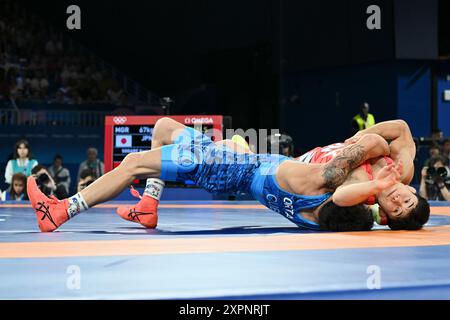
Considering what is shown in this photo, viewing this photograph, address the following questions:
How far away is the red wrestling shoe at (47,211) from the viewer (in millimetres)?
4215

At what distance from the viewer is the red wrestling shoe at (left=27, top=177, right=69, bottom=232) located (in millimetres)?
4215

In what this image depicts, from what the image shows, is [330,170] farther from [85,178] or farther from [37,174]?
[85,178]

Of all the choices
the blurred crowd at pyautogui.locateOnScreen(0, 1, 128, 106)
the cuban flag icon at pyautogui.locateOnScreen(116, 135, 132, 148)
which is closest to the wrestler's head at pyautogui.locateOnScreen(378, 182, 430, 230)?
the cuban flag icon at pyautogui.locateOnScreen(116, 135, 132, 148)

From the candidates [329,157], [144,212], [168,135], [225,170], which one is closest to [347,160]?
[329,157]

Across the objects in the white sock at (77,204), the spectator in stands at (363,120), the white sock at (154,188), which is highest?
the spectator in stands at (363,120)

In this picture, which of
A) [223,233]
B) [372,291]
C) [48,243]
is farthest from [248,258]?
[223,233]

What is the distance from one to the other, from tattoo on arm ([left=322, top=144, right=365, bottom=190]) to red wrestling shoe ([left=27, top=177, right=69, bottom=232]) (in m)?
1.40

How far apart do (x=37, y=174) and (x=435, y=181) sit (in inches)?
177

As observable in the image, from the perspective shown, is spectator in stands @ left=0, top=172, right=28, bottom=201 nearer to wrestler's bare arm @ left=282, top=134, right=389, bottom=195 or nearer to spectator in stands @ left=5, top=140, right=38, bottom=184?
spectator in stands @ left=5, top=140, right=38, bottom=184

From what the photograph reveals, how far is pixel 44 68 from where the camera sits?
51.1 feet

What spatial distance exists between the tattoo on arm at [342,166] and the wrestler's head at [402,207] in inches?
8.5

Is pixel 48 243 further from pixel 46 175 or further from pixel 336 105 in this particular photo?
pixel 336 105

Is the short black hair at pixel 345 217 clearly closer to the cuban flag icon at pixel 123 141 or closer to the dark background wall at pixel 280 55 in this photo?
the cuban flag icon at pixel 123 141

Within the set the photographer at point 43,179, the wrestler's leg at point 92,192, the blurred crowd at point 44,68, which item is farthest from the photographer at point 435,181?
the blurred crowd at point 44,68
